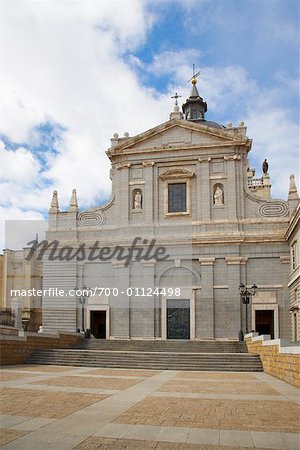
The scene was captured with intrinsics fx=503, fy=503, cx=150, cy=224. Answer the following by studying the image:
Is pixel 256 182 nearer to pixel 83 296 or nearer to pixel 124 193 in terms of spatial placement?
pixel 124 193

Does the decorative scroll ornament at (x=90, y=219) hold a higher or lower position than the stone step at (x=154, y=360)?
higher

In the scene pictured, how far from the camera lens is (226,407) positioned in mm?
9734

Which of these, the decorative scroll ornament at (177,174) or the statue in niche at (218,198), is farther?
the decorative scroll ornament at (177,174)

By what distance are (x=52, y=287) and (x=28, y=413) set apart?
26.7 metres

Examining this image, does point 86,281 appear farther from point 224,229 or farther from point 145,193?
point 224,229

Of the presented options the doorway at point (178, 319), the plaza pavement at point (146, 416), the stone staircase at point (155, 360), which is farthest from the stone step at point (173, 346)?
the plaza pavement at point (146, 416)

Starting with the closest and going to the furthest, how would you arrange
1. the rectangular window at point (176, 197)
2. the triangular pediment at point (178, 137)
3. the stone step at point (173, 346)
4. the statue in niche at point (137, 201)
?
the stone step at point (173, 346) < the triangular pediment at point (178, 137) < the rectangular window at point (176, 197) < the statue in niche at point (137, 201)

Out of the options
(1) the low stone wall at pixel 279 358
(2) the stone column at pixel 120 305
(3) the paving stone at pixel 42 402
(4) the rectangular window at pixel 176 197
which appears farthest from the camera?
(4) the rectangular window at pixel 176 197

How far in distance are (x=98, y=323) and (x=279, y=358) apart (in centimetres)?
2019

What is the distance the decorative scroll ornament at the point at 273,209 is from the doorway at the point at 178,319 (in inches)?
305

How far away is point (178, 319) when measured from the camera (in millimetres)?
33000

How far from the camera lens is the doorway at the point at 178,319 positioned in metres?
32.8

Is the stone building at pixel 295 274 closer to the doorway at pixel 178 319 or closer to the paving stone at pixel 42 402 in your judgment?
the doorway at pixel 178 319

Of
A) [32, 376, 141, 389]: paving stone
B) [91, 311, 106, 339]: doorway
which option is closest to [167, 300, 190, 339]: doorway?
[91, 311, 106, 339]: doorway
